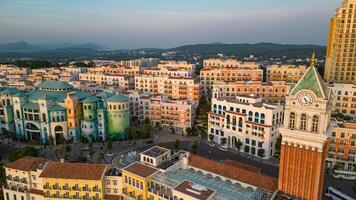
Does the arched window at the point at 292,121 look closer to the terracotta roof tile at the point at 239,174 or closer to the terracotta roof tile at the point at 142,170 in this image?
the terracotta roof tile at the point at 239,174

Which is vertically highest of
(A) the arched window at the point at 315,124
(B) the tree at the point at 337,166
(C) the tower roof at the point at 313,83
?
(C) the tower roof at the point at 313,83

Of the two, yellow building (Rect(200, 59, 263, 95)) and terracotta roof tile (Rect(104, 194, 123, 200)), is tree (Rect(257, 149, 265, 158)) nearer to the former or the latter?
terracotta roof tile (Rect(104, 194, 123, 200))

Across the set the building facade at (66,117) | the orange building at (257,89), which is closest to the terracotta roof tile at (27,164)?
the building facade at (66,117)

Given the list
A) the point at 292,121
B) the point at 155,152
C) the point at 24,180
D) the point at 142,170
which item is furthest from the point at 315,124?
the point at 24,180

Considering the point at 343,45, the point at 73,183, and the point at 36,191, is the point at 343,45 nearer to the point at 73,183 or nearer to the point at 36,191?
the point at 73,183

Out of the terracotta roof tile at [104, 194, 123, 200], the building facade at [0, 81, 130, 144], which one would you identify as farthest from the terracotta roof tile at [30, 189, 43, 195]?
the building facade at [0, 81, 130, 144]

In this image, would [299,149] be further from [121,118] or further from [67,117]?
[67,117]

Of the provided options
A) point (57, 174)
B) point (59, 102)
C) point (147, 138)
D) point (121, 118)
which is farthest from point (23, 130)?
point (57, 174)

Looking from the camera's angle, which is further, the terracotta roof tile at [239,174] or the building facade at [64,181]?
the building facade at [64,181]
